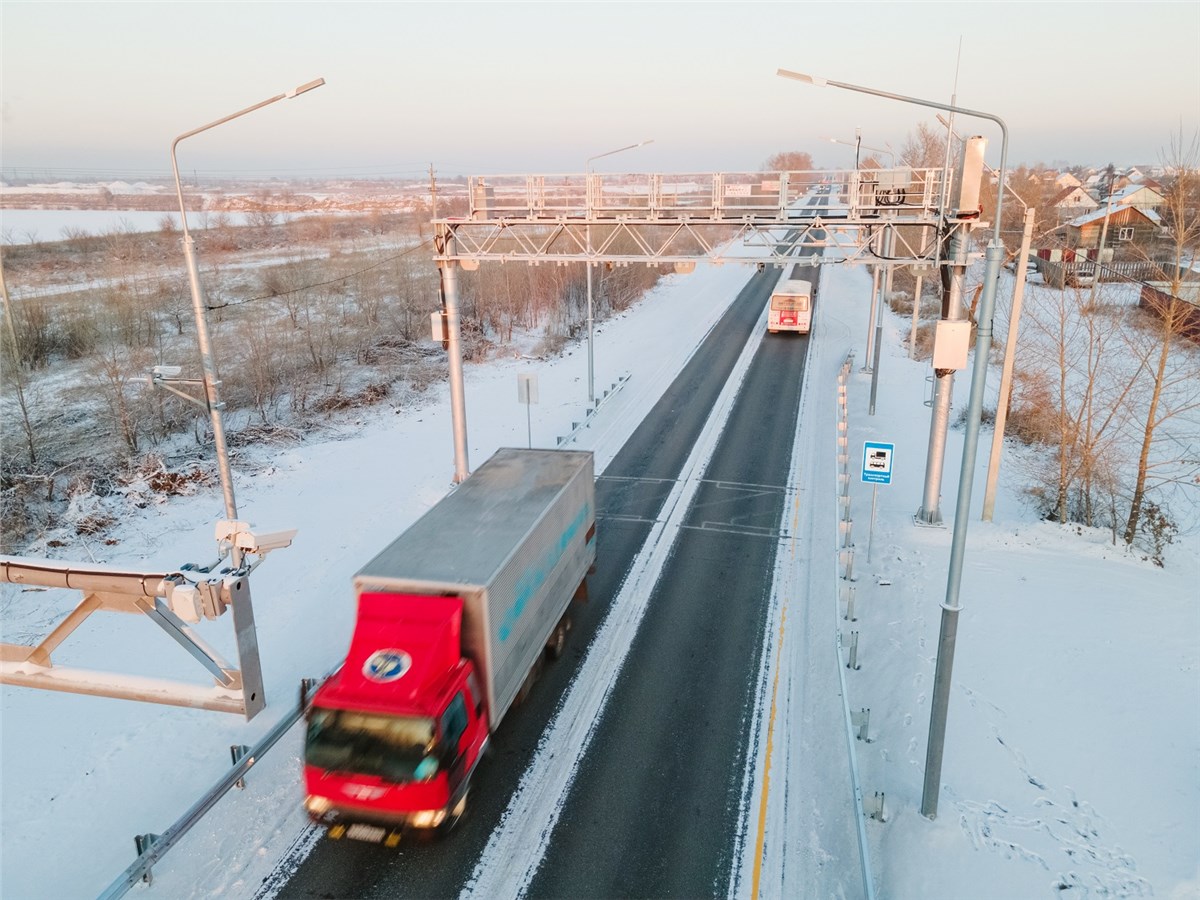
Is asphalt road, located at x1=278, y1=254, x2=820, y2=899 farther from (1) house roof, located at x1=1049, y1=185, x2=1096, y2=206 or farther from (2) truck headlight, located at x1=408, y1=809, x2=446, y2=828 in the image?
(1) house roof, located at x1=1049, y1=185, x2=1096, y2=206

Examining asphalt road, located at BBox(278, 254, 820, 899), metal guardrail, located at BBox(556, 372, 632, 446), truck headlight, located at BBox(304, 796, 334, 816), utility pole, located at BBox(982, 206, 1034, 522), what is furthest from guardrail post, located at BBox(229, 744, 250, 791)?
utility pole, located at BBox(982, 206, 1034, 522)

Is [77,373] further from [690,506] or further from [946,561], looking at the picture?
[946,561]

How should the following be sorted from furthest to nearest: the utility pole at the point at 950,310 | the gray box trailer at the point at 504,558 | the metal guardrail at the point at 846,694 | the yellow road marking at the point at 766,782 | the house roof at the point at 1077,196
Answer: the house roof at the point at 1077,196
the utility pole at the point at 950,310
the gray box trailer at the point at 504,558
the yellow road marking at the point at 766,782
the metal guardrail at the point at 846,694

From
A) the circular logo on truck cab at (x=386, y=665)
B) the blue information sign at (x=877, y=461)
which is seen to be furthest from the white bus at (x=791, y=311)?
the circular logo on truck cab at (x=386, y=665)

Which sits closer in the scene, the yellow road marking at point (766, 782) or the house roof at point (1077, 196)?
the yellow road marking at point (766, 782)

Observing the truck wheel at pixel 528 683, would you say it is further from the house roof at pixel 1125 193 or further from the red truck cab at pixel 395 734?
the house roof at pixel 1125 193

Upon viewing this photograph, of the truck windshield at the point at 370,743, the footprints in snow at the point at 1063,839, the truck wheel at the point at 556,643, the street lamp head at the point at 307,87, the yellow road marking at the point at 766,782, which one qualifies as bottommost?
the yellow road marking at the point at 766,782
